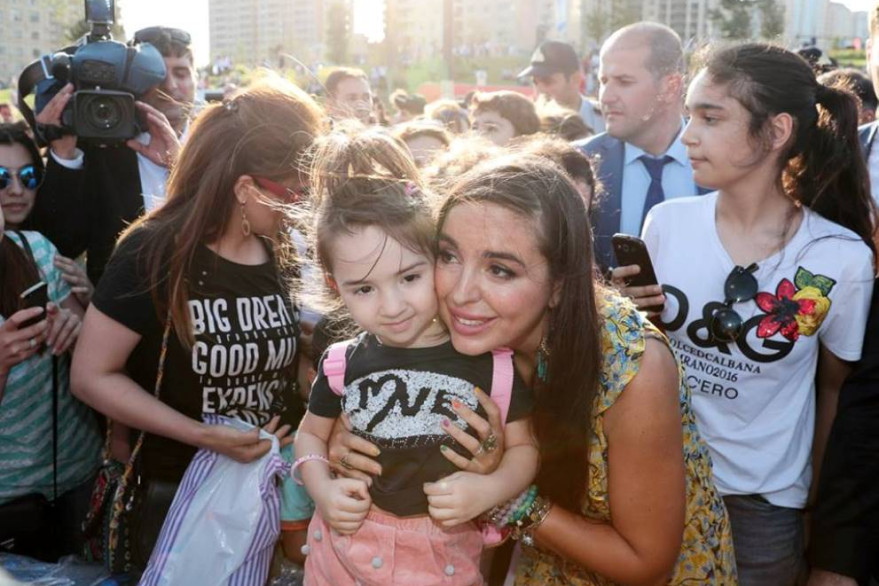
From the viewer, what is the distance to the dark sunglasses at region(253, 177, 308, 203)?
7.91 feet

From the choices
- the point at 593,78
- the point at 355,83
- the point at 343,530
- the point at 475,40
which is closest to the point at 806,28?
the point at 475,40

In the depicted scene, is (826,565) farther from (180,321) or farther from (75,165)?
(75,165)

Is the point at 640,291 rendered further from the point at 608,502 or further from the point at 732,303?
the point at 608,502

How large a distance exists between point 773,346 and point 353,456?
1284 millimetres

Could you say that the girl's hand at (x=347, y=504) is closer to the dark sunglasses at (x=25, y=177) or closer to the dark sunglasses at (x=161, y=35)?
the dark sunglasses at (x=25, y=177)

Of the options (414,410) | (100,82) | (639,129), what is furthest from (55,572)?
(639,129)

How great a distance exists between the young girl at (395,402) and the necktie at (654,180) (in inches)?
98.7

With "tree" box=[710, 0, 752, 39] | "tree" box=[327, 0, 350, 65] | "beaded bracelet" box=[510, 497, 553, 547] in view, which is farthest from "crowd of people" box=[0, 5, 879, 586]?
"tree" box=[327, 0, 350, 65]

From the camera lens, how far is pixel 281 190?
2.42m

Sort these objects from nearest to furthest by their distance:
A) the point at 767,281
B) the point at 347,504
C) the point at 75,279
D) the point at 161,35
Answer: the point at 347,504 < the point at 767,281 < the point at 75,279 < the point at 161,35

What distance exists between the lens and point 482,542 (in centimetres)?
189

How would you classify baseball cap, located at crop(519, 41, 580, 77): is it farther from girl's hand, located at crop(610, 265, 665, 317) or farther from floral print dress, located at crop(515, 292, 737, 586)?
floral print dress, located at crop(515, 292, 737, 586)

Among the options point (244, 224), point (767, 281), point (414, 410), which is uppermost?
point (244, 224)

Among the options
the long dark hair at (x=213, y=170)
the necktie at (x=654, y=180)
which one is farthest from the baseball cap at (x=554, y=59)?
the long dark hair at (x=213, y=170)
